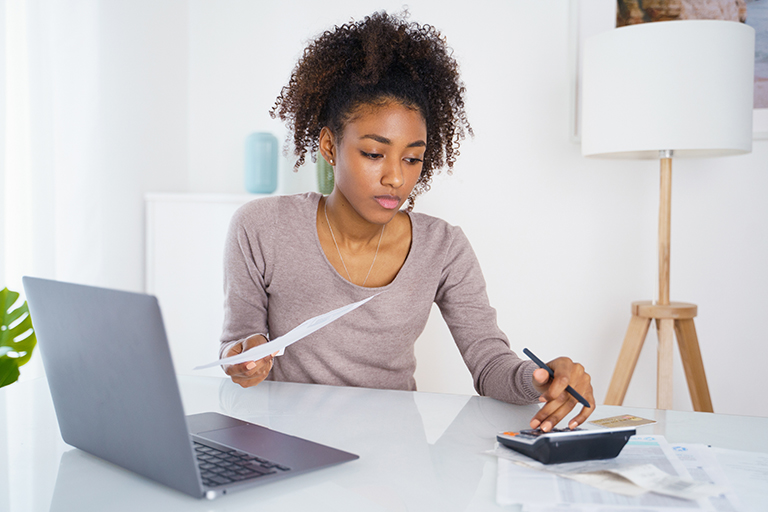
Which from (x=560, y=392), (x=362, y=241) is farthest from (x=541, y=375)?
(x=362, y=241)

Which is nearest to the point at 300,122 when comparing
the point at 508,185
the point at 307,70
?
the point at 307,70

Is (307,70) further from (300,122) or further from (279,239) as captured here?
(279,239)

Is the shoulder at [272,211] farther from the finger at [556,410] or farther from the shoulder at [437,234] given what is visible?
the finger at [556,410]

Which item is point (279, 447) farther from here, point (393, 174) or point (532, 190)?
point (532, 190)

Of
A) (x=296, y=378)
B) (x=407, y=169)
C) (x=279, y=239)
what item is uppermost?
(x=407, y=169)

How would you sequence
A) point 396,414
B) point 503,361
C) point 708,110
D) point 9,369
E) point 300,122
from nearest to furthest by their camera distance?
point 396,414 → point 503,361 → point 9,369 → point 300,122 → point 708,110

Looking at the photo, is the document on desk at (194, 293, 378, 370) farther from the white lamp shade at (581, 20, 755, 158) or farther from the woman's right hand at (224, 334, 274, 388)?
the white lamp shade at (581, 20, 755, 158)

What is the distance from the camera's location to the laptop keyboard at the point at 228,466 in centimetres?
65

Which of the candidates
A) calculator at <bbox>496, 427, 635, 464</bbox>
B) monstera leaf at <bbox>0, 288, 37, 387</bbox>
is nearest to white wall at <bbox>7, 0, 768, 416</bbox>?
monstera leaf at <bbox>0, 288, 37, 387</bbox>

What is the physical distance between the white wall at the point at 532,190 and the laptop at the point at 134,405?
1503 mm

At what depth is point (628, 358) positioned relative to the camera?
197cm

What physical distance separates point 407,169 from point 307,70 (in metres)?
0.35

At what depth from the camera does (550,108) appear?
2.34 meters

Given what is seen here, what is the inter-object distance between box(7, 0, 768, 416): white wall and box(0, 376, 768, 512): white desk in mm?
1306
